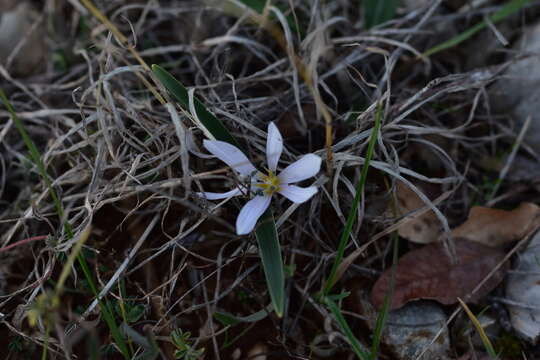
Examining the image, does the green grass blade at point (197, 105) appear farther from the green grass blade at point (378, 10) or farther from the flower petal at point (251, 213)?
the green grass blade at point (378, 10)

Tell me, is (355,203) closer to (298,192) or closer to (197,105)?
(298,192)

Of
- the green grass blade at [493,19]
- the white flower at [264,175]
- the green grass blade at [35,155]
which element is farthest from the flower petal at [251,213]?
the green grass blade at [493,19]

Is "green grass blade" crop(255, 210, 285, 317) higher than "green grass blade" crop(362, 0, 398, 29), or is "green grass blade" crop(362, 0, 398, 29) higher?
"green grass blade" crop(362, 0, 398, 29)

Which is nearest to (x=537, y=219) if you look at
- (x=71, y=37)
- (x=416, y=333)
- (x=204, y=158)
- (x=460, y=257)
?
(x=460, y=257)

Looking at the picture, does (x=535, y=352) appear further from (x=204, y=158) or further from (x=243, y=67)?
(x=243, y=67)

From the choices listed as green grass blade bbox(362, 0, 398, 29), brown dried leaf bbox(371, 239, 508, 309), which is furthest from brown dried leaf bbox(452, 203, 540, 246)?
green grass blade bbox(362, 0, 398, 29)

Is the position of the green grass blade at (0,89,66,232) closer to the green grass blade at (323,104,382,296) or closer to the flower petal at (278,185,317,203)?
the flower petal at (278,185,317,203)
